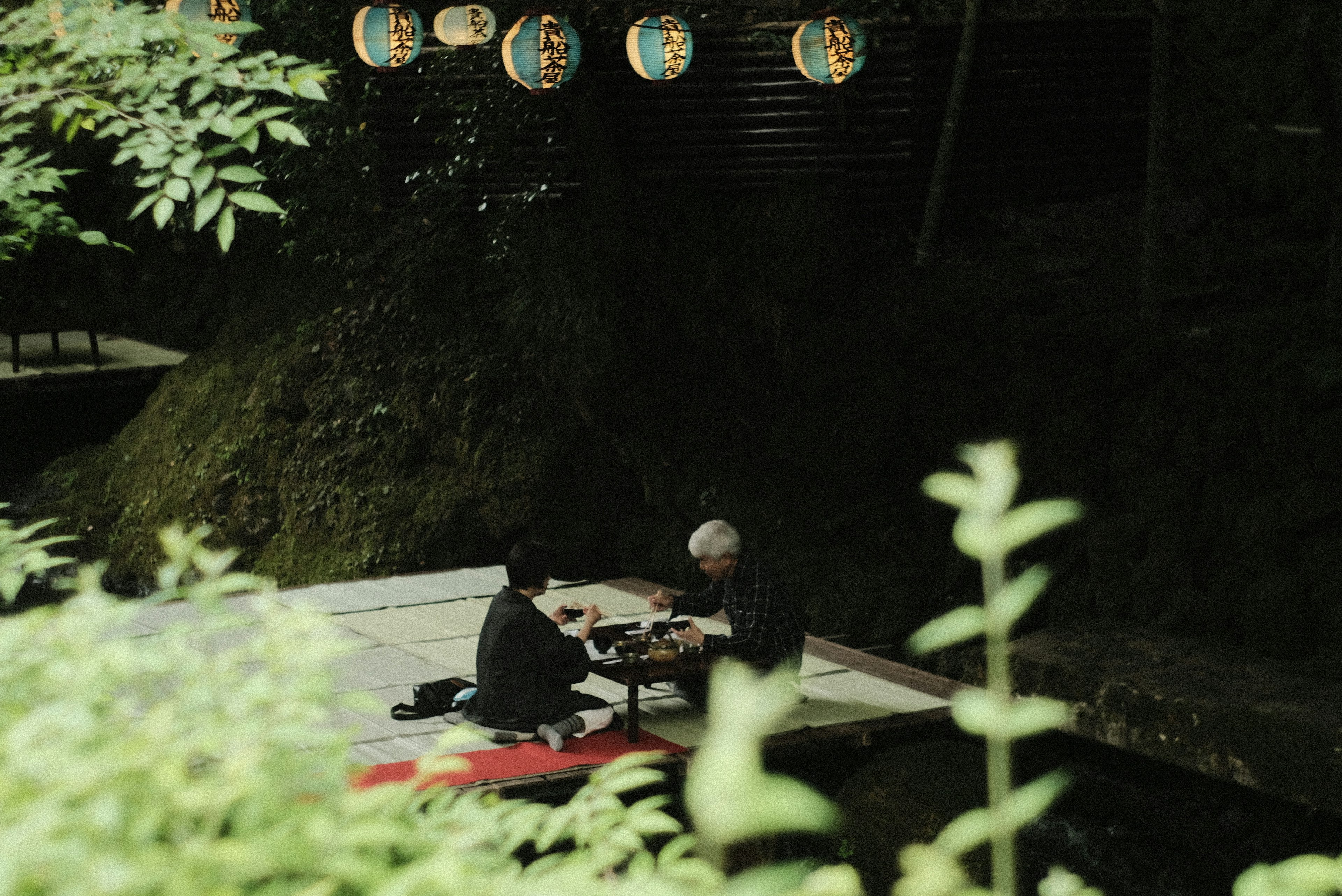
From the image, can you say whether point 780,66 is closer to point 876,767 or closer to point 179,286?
point 876,767

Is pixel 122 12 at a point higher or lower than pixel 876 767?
higher

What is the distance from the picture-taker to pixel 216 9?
288 inches

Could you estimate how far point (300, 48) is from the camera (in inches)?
449

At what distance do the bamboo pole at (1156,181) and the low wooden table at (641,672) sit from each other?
15.2 feet

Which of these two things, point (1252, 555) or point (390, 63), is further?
point (390, 63)

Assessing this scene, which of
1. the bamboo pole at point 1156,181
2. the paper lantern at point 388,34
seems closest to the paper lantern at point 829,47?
the bamboo pole at point 1156,181

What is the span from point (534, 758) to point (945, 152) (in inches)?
250

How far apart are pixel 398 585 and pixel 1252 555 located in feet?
18.9

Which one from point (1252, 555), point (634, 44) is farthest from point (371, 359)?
point (1252, 555)

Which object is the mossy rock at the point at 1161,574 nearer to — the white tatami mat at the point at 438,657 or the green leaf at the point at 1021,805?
the white tatami mat at the point at 438,657

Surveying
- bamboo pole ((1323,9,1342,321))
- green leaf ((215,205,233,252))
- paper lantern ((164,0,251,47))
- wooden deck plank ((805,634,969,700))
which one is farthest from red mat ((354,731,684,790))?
bamboo pole ((1323,9,1342,321))

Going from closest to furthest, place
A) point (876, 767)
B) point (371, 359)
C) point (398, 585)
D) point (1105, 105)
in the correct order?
1. point (876, 767)
2. point (398, 585)
3. point (1105, 105)
4. point (371, 359)

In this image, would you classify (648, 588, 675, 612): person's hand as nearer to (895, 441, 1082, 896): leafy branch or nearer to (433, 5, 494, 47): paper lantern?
(433, 5, 494, 47): paper lantern

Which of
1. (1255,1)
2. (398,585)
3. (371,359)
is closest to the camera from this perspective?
(398,585)
